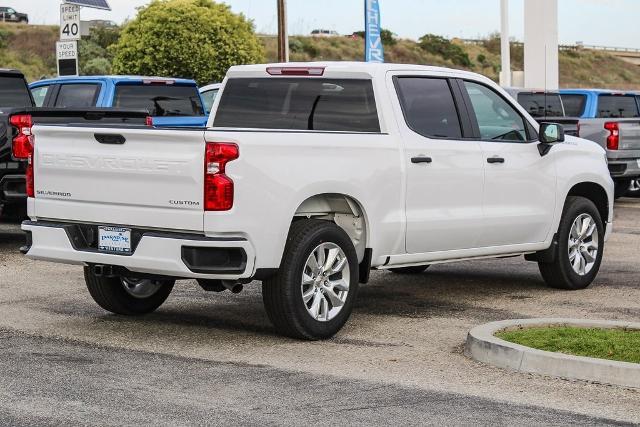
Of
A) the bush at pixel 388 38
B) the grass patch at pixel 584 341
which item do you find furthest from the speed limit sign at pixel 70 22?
the bush at pixel 388 38

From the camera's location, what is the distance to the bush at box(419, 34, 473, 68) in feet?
334

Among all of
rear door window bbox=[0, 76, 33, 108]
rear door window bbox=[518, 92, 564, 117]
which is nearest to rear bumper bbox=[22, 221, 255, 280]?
rear door window bbox=[0, 76, 33, 108]

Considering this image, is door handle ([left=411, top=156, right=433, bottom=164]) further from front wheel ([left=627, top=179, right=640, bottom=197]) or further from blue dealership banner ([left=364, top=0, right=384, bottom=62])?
blue dealership banner ([left=364, top=0, right=384, bottom=62])

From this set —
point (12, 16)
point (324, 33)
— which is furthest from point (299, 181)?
point (324, 33)

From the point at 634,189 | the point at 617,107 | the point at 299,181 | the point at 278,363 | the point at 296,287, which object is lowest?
the point at 278,363

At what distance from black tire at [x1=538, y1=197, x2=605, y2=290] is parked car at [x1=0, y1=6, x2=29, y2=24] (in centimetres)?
8464

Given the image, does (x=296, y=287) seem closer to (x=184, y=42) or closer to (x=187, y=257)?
(x=187, y=257)

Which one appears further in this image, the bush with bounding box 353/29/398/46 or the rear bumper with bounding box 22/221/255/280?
the bush with bounding box 353/29/398/46

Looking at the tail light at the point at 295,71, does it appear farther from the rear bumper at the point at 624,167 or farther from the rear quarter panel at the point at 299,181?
the rear bumper at the point at 624,167

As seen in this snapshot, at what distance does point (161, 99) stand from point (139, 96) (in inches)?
13.2

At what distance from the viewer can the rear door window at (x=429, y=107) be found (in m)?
9.93

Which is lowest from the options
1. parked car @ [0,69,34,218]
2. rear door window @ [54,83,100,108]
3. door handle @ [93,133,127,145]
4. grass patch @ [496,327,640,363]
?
grass patch @ [496,327,640,363]

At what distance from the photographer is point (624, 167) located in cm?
2009

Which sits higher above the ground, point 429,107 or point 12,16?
point 12,16
